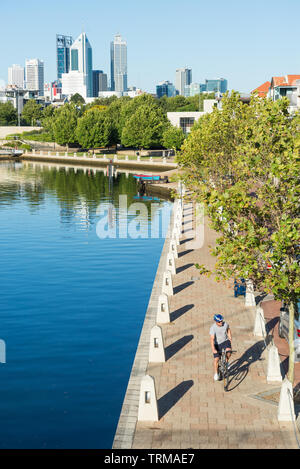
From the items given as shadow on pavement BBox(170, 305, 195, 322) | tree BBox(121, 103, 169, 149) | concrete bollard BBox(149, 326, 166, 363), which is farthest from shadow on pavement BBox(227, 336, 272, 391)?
tree BBox(121, 103, 169, 149)

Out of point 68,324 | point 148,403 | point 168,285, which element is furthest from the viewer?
point 168,285

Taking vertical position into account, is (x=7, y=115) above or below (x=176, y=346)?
above

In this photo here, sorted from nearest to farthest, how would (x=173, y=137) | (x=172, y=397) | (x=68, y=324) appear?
(x=172, y=397) → (x=68, y=324) → (x=173, y=137)

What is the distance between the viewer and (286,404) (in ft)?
35.9

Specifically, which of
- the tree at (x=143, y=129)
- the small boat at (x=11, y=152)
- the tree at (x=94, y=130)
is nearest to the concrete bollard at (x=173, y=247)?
the tree at (x=143, y=129)

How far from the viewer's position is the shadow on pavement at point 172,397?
11556 millimetres

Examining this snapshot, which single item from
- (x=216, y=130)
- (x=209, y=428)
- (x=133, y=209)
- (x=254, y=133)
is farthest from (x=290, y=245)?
(x=133, y=209)

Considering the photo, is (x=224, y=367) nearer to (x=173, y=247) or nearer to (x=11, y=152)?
(x=173, y=247)

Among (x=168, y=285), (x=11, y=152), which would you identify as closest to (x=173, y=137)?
(x=11, y=152)

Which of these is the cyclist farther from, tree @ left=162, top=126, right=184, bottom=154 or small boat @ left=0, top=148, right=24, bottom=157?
small boat @ left=0, top=148, right=24, bottom=157

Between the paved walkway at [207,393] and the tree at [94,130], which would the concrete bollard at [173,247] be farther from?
the tree at [94,130]

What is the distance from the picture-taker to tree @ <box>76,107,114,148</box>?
102250 mm

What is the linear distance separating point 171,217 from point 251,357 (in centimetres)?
2761

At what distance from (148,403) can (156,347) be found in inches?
121
